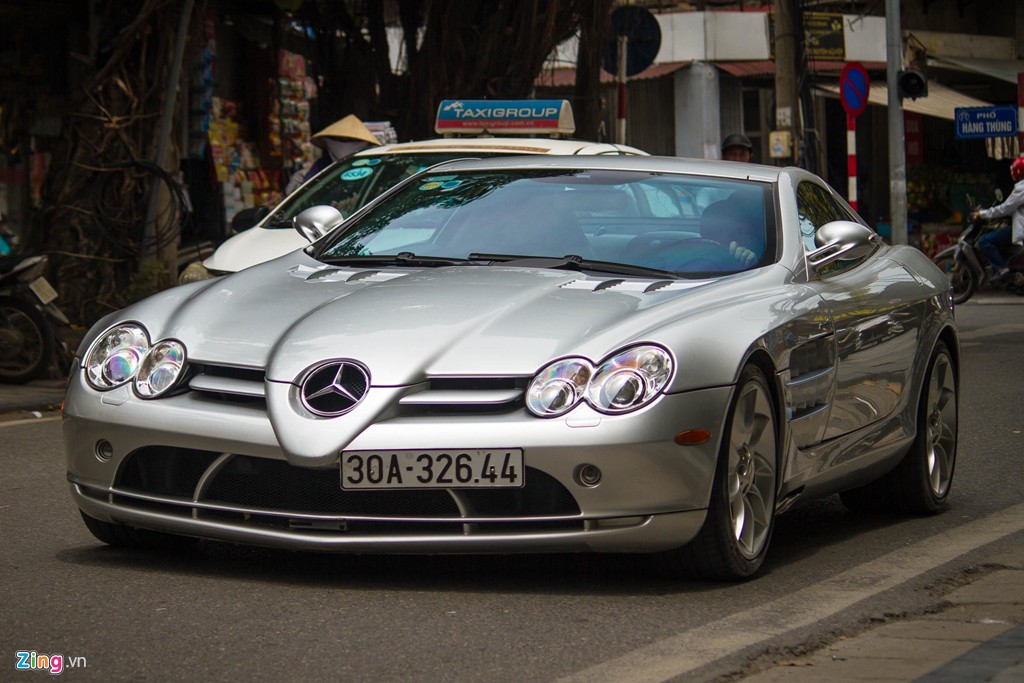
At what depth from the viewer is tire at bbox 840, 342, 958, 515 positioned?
7133mm

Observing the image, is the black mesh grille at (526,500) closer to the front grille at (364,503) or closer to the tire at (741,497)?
the front grille at (364,503)

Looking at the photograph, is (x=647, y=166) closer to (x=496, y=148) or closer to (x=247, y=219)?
(x=496, y=148)

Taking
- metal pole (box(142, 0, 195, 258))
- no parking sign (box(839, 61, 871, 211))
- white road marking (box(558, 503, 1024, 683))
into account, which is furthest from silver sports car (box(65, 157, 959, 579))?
no parking sign (box(839, 61, 871, 211))

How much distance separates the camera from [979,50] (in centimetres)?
3503

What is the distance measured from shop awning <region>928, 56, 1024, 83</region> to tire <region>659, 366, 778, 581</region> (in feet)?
88.7

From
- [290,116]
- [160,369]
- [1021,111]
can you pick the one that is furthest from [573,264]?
[1021,111]

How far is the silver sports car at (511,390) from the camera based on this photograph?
513 centimetres

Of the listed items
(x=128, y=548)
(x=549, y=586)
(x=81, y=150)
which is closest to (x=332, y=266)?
(x=128, y=548)

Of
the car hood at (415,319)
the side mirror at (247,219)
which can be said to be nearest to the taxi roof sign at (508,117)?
the side mirror at (247,219)

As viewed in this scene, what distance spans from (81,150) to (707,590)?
29.7 ft

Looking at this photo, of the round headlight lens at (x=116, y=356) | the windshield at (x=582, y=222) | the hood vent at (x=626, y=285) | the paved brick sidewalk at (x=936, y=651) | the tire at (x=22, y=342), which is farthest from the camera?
the tire at (x=22, y=342)

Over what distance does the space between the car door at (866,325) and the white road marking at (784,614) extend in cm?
49

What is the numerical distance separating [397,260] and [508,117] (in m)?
7.90

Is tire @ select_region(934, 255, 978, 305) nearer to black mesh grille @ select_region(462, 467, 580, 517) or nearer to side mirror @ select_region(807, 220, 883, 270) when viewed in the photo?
side mirror @ select_region(807, 220, 883, 270)
